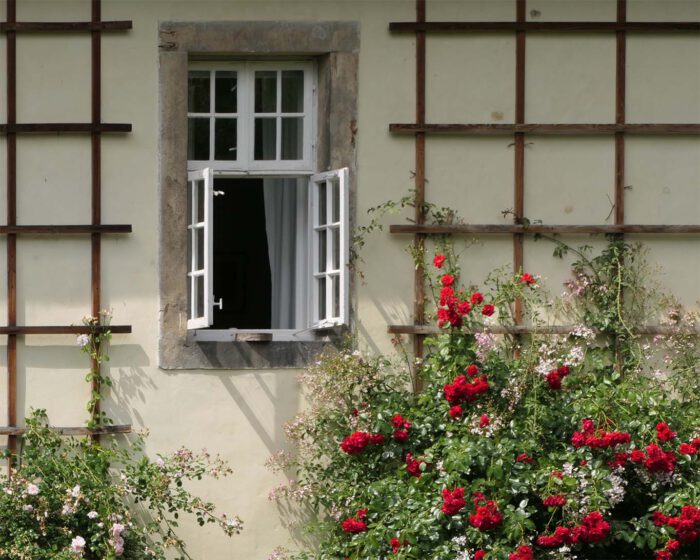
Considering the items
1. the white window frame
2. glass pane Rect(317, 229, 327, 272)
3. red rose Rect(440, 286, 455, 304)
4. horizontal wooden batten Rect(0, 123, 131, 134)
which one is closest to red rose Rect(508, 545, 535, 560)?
red rose Rect(440, 286, 455, 304)

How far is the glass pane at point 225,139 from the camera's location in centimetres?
852

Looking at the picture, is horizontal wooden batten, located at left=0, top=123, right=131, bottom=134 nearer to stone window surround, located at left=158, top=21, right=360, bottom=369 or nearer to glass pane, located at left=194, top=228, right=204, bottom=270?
stone window surround, located at left=158, top=21, right=360, bottom=369

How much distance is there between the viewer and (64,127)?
8.30m

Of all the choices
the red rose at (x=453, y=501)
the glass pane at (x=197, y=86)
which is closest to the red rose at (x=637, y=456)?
the red rose at (x=453, y=501)

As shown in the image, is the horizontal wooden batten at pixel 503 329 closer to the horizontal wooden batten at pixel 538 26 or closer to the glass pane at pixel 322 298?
the glass pane at pixel 322 298

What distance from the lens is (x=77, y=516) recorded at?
7781mm

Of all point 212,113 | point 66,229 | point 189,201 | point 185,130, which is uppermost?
point 212,113

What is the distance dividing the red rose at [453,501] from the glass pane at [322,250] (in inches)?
68.6

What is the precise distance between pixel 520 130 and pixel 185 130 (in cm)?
190

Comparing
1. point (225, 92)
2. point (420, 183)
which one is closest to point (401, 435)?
point (420, 183)

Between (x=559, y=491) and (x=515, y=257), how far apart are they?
1.58 metres

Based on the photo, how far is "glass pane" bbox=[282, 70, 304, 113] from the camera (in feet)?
28.0

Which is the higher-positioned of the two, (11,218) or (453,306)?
(11,218)

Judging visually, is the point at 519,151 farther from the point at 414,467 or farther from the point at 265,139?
the point at 414,467
